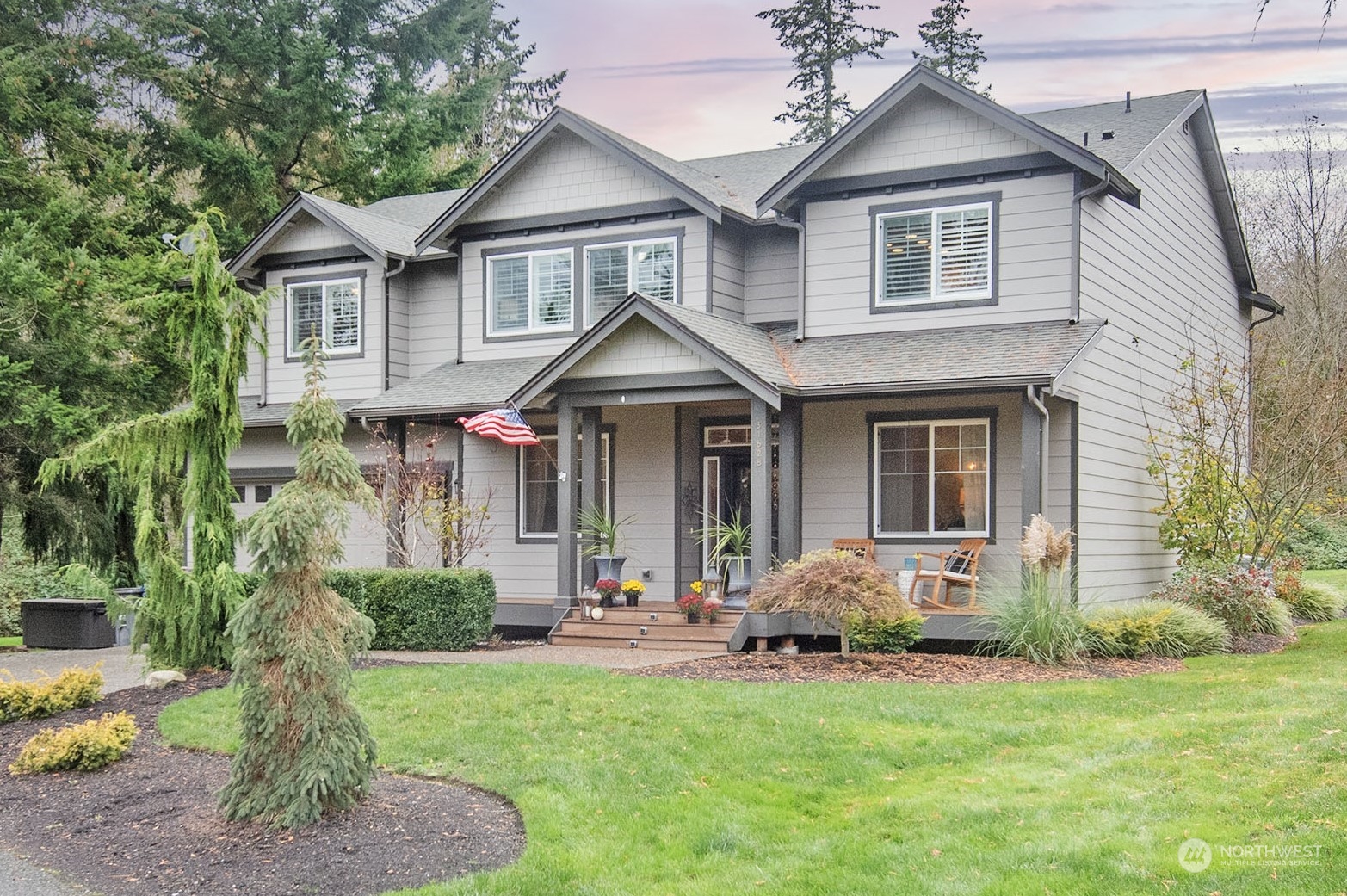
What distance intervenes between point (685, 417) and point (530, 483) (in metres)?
2.66

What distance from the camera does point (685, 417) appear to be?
17609mm

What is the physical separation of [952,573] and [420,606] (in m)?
6.37

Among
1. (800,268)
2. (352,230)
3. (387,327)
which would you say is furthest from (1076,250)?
(352,230)

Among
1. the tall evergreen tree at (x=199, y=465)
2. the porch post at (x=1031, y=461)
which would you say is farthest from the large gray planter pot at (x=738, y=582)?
the tall evergreen tree at (x=199, y=465)

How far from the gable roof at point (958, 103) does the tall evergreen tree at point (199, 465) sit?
6955 mm

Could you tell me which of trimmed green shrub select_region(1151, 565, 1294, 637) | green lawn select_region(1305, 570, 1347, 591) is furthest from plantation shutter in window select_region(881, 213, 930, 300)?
green lawn select_region(1305, 570, 1347, 591)

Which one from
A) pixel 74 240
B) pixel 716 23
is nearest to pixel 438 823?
pixel 74 240

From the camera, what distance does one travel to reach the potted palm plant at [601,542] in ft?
53.4

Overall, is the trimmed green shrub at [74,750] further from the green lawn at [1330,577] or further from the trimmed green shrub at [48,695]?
the green lawn at [1330,577]

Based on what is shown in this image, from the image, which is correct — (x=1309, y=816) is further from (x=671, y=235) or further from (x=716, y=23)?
(x=716, y=23)

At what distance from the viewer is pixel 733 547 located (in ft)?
56.4

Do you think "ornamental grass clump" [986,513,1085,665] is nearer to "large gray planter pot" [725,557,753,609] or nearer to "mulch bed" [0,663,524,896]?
"large gray planter pot" [725,557,753,609]

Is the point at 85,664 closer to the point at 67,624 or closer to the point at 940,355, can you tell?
the point at 67,624

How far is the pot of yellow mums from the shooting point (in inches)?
637
